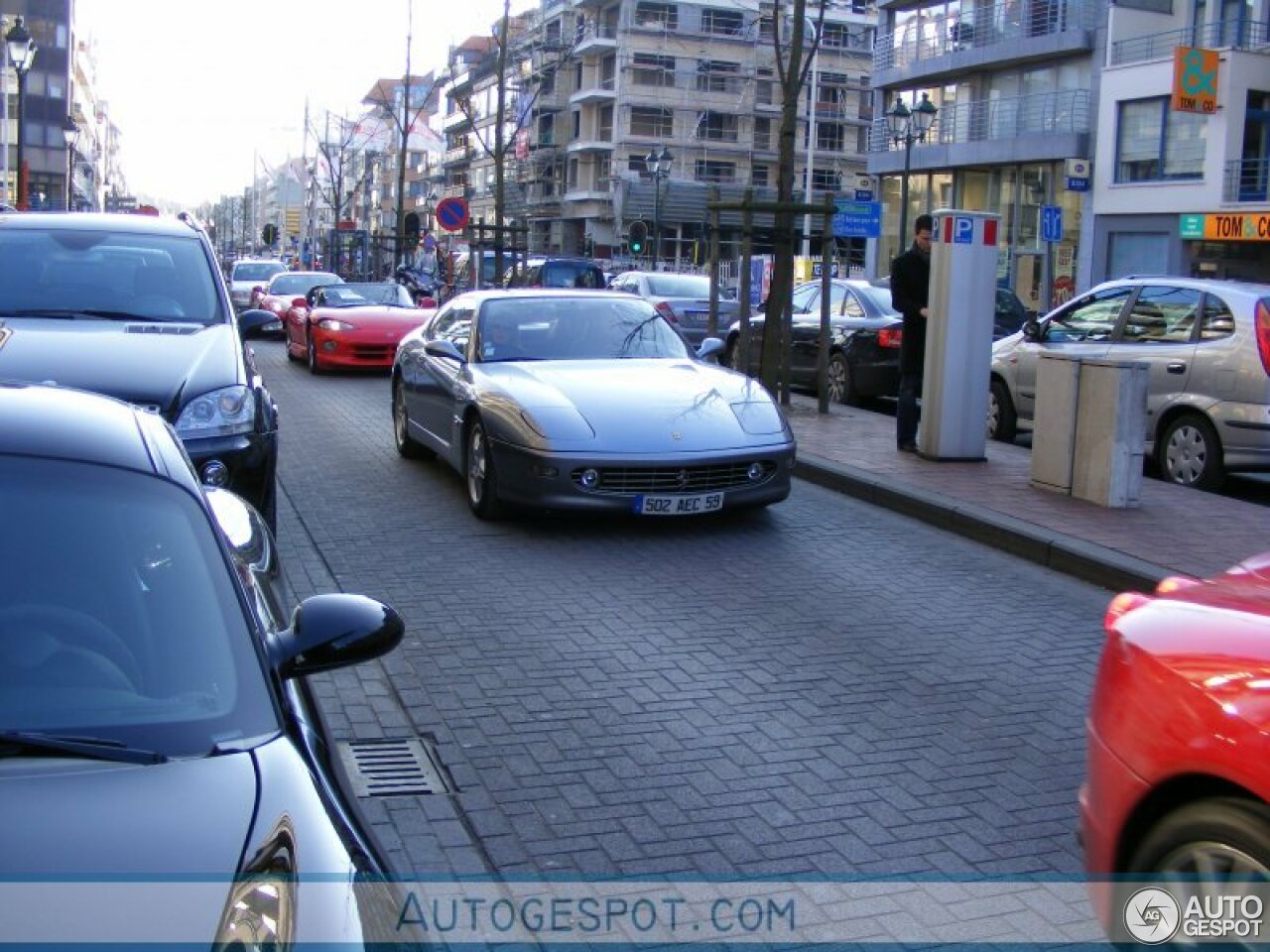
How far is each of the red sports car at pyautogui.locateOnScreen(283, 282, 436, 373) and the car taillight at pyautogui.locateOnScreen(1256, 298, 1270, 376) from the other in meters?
12.3

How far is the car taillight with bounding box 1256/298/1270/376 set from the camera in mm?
11422

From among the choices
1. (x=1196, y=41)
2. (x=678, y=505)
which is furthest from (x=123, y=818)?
(x=1196, y=41)

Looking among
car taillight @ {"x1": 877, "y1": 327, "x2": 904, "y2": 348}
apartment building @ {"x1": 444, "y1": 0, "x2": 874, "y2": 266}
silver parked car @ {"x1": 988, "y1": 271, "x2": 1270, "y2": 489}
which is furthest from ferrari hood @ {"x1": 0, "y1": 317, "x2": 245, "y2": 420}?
apartment building @ {"x1": 444, "y1": 0, "x2": 874, "y2": 266}

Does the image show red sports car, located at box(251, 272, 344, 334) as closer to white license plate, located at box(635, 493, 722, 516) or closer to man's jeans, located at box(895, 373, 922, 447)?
man's jeans, located at box(895, 373, 922, 447)

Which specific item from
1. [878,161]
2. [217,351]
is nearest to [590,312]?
[217,351]

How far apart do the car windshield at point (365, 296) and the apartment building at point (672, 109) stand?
5215 cm

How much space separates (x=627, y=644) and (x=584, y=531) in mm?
2775

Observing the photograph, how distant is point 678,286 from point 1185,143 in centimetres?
1915

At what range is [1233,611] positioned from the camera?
11.3ft

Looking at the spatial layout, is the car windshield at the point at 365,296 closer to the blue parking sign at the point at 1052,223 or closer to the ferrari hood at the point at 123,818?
the blue parking sign at the point at 1052,223

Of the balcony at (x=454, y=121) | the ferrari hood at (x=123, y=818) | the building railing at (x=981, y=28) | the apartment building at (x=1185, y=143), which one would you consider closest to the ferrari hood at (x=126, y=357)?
the ferrari hood at (x=123, y=818)

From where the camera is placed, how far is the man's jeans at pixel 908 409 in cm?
1226

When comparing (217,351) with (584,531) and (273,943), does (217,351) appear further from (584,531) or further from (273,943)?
(273,943)

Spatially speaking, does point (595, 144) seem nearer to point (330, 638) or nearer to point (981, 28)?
point (981, 28)
